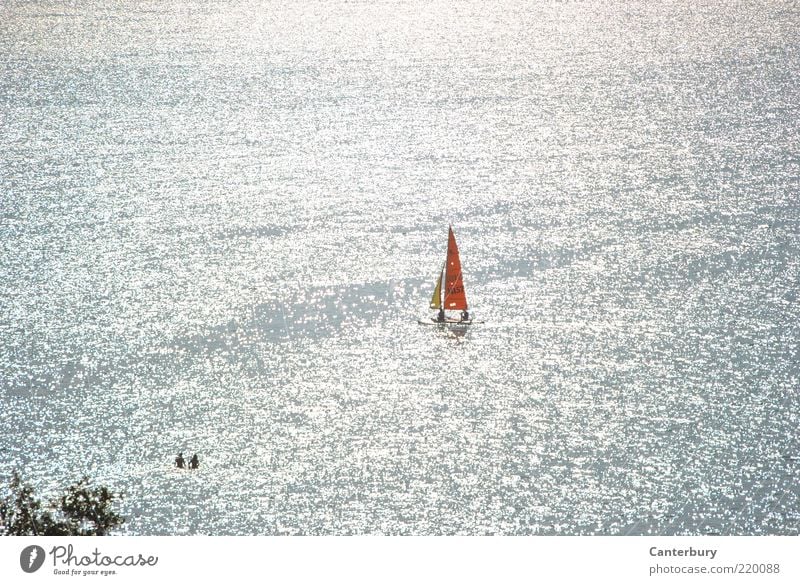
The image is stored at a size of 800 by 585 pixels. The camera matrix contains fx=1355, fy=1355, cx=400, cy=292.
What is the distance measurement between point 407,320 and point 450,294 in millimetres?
3964

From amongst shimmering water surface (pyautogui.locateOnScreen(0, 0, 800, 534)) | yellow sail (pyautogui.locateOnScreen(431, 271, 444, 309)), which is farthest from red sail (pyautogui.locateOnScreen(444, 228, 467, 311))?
shimmering water surface (pyautogui.locateOnScreen(0, 0, 800, 534))

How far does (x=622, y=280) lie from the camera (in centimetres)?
11200

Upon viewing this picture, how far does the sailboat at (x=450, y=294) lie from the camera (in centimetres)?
10538

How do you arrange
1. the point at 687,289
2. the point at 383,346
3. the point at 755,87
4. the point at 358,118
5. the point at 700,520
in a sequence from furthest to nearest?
the point at 755,87 → the point at 358,118 → the point at 687,289 → the point at 383,346 → the point at 700,520

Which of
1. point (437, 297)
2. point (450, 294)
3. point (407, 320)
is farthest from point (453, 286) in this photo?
point (407, 320)

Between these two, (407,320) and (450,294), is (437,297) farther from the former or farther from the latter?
(407,320)

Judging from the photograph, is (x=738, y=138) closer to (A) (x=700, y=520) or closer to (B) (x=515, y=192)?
(B) (x=515, y=192)

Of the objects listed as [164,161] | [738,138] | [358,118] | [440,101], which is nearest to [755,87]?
[738,138]

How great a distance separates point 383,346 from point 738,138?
237 ft

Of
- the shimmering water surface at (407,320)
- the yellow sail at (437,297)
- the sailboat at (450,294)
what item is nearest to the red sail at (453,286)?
the sailboat at (450,294)

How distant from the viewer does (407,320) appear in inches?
4183

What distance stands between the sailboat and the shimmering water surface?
168 cm

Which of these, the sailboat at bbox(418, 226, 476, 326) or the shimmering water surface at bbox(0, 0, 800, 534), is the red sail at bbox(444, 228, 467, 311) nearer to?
the sailboat at bbox(418, 226, 476, 326)

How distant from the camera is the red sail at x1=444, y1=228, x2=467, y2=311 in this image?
347ft
